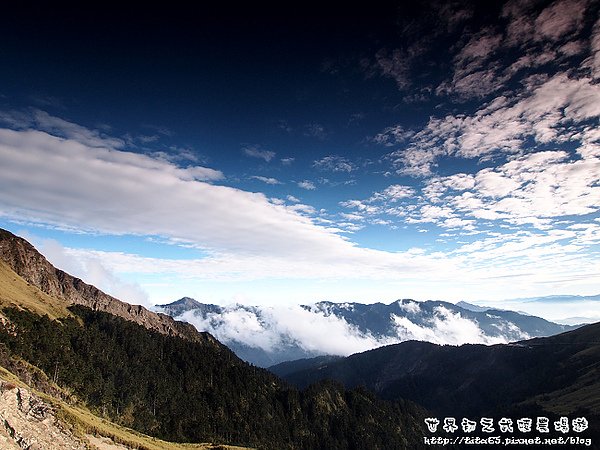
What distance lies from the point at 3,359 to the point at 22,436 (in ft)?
271

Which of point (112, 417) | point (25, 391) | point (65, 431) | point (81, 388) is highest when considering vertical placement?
point (25, 391)

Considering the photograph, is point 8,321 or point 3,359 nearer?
point 3,359

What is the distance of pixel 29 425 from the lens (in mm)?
65438

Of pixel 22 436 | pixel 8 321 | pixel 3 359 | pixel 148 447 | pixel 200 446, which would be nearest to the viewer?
pixel 22 436

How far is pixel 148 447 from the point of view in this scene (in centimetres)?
9881

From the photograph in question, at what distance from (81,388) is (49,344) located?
2618 cm

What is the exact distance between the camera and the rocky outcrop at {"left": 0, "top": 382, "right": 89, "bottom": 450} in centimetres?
5975

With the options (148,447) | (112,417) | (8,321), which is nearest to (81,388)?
(112,417)

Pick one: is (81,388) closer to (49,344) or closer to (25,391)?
(49,344)

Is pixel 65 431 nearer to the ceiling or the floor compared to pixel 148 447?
nearer to the ceiling

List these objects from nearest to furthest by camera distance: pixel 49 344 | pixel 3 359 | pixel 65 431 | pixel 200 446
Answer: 1. pixel 65 431
2. pixel 3 359
3. pixel 200 446
4. pixel 49 344

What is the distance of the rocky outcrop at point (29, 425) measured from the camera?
5975cm

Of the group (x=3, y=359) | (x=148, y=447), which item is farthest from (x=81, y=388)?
(x=148, y=447)

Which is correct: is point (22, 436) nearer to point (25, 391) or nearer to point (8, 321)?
point (25, 391)
